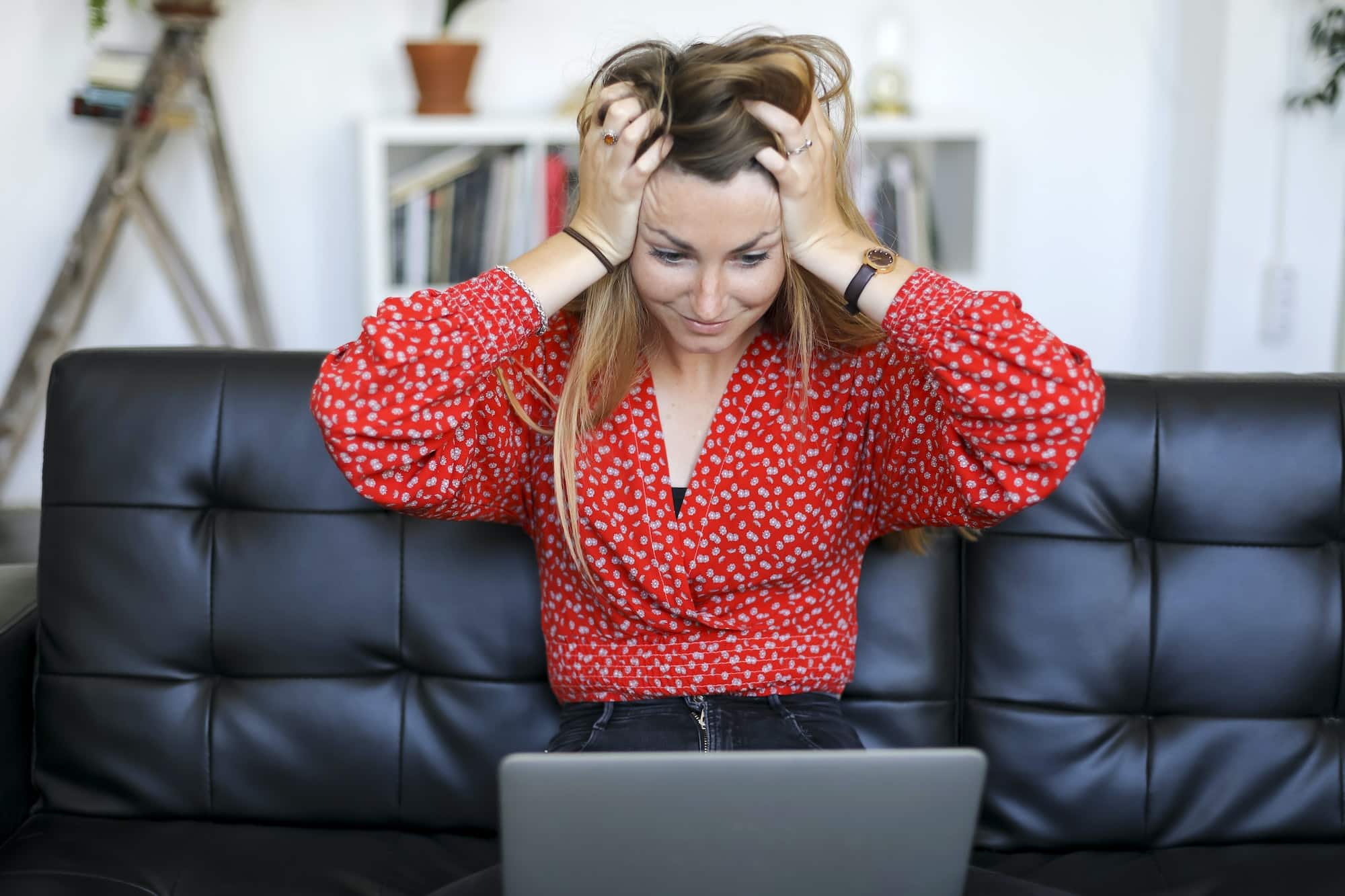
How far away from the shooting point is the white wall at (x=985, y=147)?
10.4 ft

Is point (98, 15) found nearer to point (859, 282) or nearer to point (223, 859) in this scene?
point (223, 859)

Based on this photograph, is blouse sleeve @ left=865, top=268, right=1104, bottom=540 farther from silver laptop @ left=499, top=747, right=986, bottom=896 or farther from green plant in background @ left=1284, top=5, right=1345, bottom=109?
green plant in background @ left=1284, top=5, right=1345, bottom=109

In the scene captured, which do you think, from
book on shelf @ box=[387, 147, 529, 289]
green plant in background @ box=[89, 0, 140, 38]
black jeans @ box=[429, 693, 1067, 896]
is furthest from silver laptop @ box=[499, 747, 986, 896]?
green plant in background @ box=[89, 0, 140, 38]

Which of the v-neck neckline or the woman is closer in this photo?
the woman

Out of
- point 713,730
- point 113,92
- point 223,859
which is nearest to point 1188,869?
point 713,730

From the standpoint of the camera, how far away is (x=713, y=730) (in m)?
1.34

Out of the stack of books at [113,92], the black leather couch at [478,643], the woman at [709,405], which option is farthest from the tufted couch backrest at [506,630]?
the stack of books at [113,92]

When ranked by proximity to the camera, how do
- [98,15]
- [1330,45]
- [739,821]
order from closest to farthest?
[739,821]
[98,15]
[1330,45]

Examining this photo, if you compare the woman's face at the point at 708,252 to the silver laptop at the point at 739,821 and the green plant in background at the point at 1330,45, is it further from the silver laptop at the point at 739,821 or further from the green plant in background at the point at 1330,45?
the green plant in background at the point at 1330,45

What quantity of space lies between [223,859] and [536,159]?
2.08 meters

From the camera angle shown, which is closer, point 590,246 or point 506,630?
point 590,246

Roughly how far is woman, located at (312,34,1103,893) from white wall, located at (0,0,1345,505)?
2.00m

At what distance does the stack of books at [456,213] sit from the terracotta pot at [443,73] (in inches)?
4.8

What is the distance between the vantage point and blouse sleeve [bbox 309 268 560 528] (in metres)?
1.25
